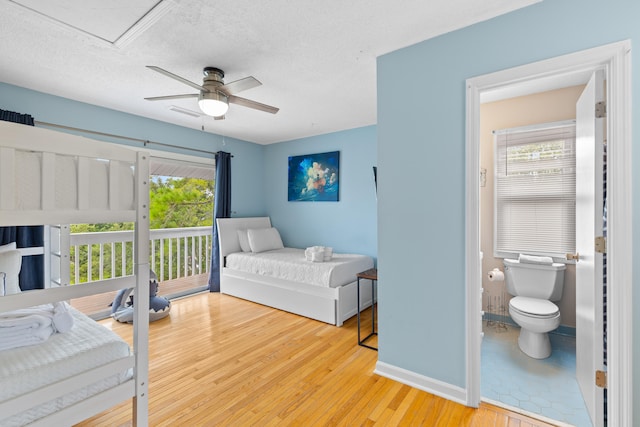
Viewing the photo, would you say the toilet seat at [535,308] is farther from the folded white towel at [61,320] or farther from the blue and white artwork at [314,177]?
the folded white towel at [61,320]

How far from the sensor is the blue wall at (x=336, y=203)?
4168 mm

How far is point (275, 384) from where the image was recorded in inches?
83.7

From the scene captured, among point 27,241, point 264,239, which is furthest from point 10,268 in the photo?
point 264,239

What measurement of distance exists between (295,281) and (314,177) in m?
1.87

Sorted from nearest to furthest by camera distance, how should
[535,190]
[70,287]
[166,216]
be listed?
1. [70,287]
2. [535,190]
3. [166,216]

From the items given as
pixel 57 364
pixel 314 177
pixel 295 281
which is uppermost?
pixel 314 177

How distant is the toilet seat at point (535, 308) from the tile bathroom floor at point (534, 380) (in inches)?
15.5

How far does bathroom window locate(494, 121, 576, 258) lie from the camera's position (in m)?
2.83

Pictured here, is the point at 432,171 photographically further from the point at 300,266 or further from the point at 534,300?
the point at 300,266

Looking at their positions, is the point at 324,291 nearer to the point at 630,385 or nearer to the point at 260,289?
the point at 260,289

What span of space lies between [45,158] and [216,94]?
1356 mm

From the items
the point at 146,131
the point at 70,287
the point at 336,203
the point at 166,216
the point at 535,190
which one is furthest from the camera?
the point at 336,203

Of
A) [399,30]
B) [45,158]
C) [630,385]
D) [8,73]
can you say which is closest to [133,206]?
[45,158]

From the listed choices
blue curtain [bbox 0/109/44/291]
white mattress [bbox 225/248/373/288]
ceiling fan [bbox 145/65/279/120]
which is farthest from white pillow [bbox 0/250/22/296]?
white mattress [bbox 225/248/373/288]
